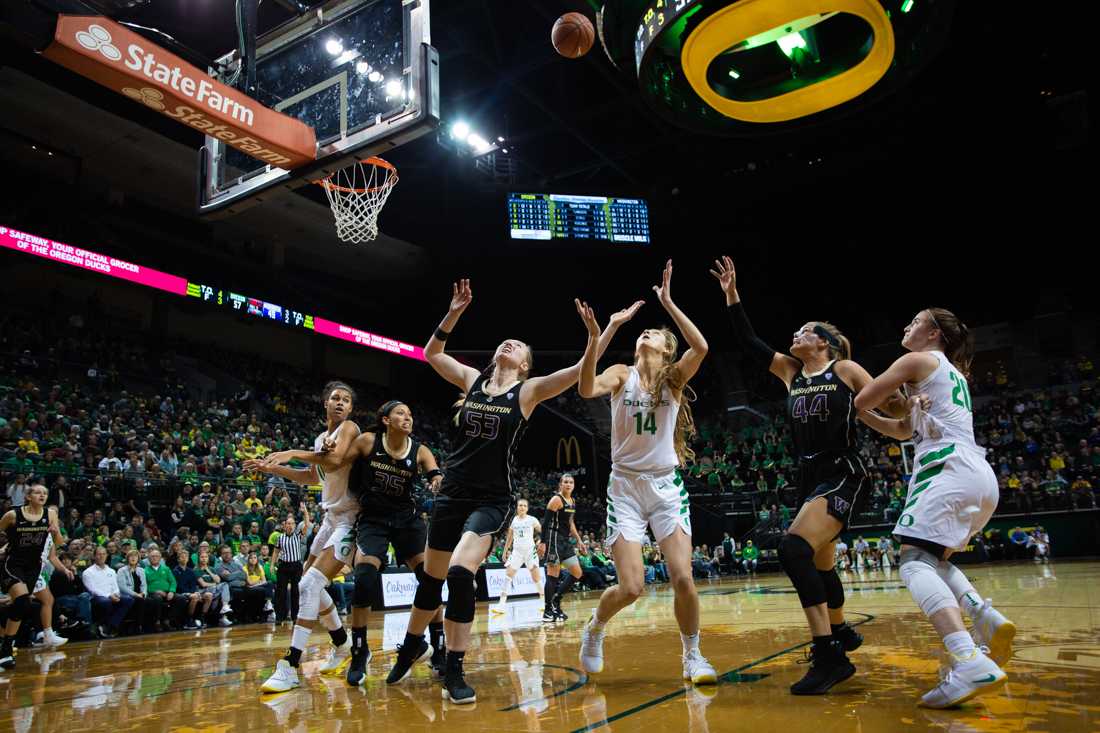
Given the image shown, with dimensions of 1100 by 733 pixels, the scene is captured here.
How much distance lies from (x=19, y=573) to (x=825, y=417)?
853cm

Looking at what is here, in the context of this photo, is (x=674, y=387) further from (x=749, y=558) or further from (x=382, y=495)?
(x=749, y=558)

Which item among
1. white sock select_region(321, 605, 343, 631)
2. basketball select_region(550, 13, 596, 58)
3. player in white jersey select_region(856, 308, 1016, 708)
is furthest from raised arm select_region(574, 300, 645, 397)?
basketball select_region(550, 13, 596, 58)

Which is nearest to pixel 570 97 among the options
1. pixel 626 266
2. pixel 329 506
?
pixel 626 266

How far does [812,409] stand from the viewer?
431 cm

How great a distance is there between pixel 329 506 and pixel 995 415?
24.4m

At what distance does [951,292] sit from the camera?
2658 cm

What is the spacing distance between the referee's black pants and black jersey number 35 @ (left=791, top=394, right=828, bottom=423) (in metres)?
9.39

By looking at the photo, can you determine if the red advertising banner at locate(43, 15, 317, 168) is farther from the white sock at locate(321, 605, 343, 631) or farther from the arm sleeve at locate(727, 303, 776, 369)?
the arm sleeve at locate(727, 303, 776, 369)

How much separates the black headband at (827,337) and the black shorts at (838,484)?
2.50 ft

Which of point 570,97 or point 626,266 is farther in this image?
point 626,266

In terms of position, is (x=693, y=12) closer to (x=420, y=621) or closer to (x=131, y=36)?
(x=131, y=36)

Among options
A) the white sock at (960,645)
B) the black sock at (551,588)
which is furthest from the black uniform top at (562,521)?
the white sock at (960,645)

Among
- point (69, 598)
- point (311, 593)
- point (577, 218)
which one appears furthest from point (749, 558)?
point (311, 593)

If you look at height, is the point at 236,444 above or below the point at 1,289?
below
